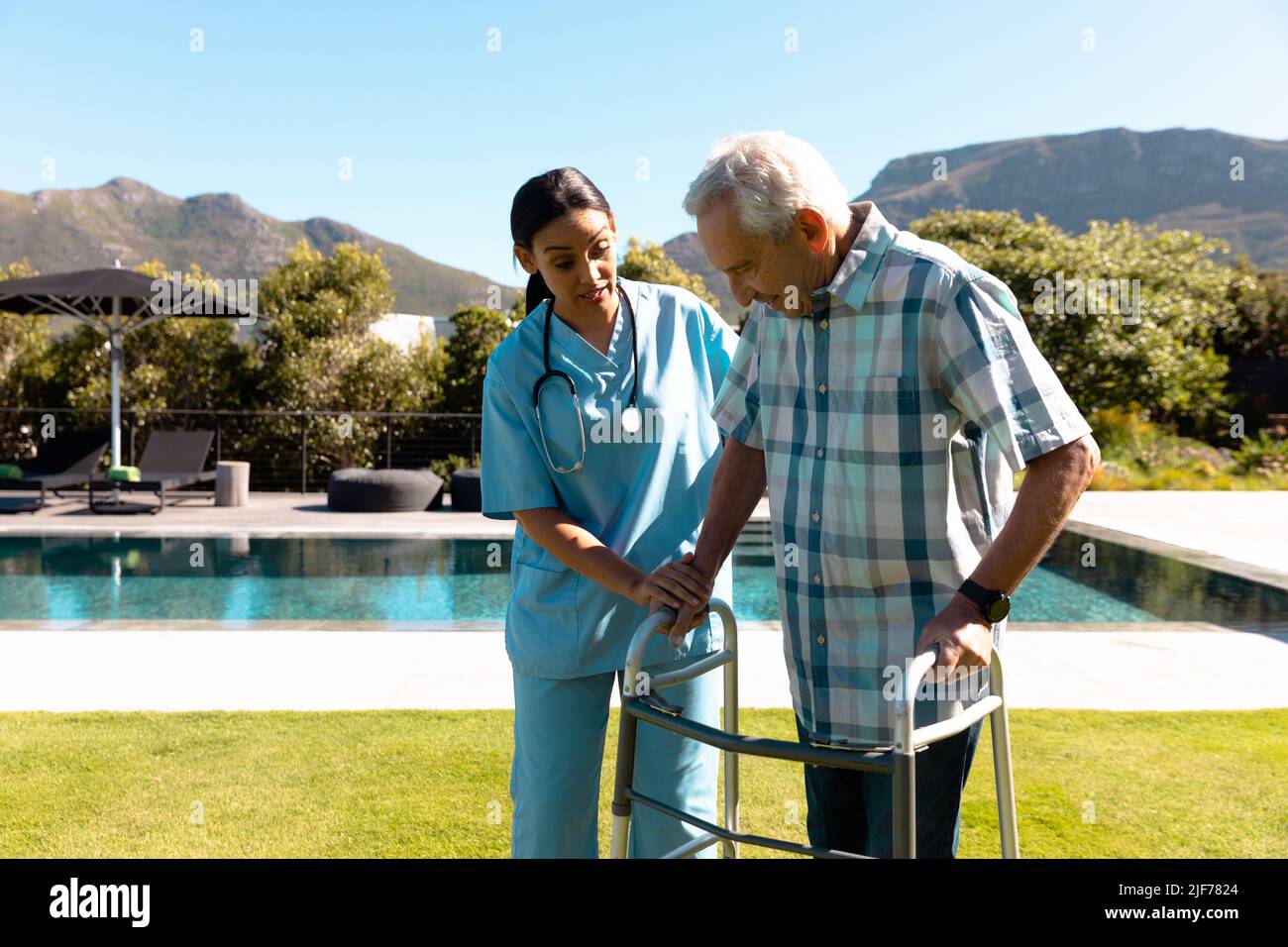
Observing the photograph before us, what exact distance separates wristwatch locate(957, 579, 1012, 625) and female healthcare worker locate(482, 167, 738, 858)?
60cm

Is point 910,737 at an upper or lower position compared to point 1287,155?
lower

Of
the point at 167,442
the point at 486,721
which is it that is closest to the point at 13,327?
the point at 167,442

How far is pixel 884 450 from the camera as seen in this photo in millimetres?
1597

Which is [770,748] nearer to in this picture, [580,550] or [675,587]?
[675,587]

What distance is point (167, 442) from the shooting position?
12.3m

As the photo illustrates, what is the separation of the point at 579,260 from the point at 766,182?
491 millimetres

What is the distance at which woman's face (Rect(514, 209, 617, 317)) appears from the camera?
6.16 feet

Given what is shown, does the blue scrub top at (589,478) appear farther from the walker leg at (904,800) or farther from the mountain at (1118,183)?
the mountain at (1118,183)

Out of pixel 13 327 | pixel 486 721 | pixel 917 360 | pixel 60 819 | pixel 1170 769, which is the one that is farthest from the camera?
pixel 13 327

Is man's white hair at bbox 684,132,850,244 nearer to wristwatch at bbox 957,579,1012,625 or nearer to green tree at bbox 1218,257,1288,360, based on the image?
wristwatch at bbox 957,579,1012,625

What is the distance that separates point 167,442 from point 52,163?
321 cm

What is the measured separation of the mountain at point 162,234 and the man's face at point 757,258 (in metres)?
97.4

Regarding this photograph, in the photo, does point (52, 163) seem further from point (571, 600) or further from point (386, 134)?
point (386, 134)

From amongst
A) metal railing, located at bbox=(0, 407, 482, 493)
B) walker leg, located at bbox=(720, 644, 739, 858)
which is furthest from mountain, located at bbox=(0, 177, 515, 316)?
walker leg, located at bbox=(720, 644, 739, 858)
